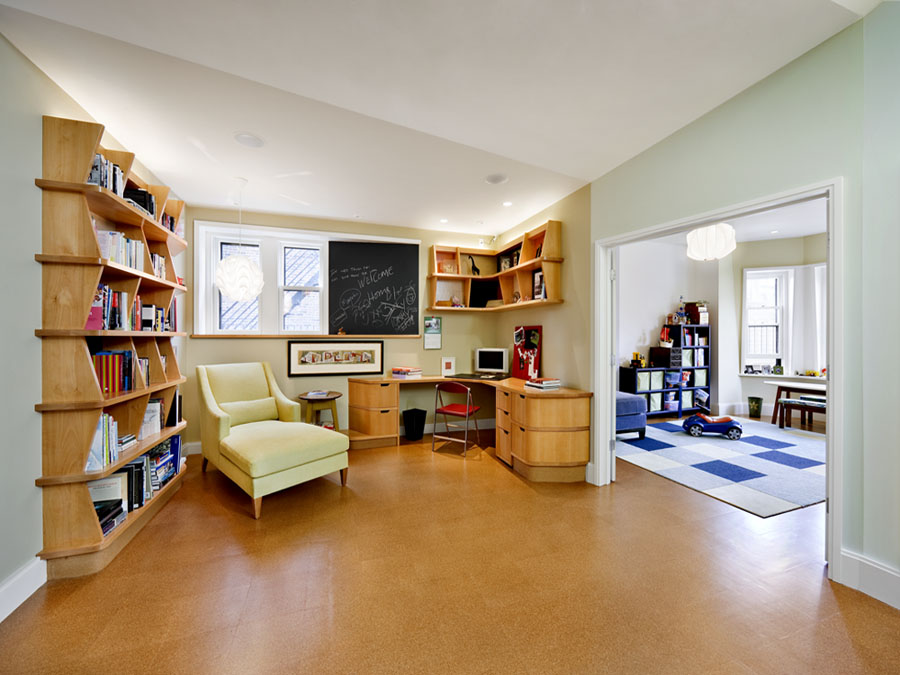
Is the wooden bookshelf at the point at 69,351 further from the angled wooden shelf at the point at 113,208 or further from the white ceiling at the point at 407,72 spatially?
the white ceiling at the point at 407,72

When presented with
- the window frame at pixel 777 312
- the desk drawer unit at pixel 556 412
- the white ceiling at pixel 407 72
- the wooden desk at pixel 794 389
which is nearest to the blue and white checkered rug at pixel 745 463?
the wooden desk at pixel 794 389

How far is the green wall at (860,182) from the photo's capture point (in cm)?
172

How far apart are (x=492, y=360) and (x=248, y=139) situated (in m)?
3.53

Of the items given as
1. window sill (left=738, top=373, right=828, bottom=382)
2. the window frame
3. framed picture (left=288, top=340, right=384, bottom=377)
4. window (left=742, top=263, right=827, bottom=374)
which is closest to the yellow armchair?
framed picture (left=288, top=340, right=384, bottom=377)

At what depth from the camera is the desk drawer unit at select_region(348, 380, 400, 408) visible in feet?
14.4

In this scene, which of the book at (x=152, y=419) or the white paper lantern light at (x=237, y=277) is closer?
the book at (x=152, y=419)

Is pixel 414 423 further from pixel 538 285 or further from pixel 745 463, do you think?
pixel 745 463

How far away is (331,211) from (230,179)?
112 cm

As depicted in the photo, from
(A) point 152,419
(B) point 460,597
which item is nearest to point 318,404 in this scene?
(A) point 152,419

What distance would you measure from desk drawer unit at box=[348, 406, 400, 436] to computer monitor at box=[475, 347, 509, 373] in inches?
53.1

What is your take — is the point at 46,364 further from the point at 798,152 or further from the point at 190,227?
the point at 798,152

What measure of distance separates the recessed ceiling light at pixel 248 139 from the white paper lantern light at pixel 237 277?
1.18m

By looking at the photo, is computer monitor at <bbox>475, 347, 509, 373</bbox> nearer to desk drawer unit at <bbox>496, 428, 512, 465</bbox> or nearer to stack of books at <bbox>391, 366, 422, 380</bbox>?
stack of books at <bbox>391, 366, 422, 380</bbox>

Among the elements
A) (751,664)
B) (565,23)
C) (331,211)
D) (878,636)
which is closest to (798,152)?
(565,23)
